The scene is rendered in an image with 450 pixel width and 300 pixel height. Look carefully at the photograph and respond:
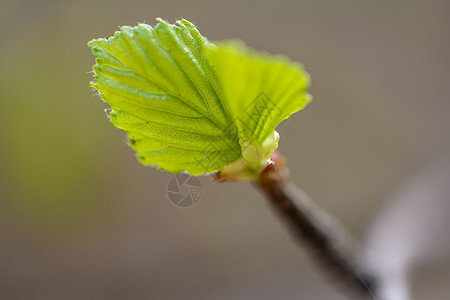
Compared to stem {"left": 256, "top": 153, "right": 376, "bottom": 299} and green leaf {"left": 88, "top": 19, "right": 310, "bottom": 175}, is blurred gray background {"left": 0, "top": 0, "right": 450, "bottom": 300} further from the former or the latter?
green leaf {"left": 88, "top": 19, "right": 310, "bottom": 175}

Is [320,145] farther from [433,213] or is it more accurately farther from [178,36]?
[178,36]

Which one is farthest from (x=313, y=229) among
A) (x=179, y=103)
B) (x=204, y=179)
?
(x=204, y=179)

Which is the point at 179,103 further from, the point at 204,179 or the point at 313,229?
the point at 204,179

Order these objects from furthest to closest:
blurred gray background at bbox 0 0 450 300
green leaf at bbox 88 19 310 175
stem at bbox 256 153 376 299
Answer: blurred gray background at bbox 0 0 450 300
stem at bbox 256 153 376 299
green leaf at bbox 88 19 310 175

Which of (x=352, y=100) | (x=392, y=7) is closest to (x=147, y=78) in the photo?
(x=352, y=100)

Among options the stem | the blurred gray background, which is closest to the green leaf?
the stem

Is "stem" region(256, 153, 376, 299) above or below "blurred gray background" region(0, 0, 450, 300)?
below

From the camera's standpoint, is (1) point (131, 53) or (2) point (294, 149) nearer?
(1) point (131, 53)
